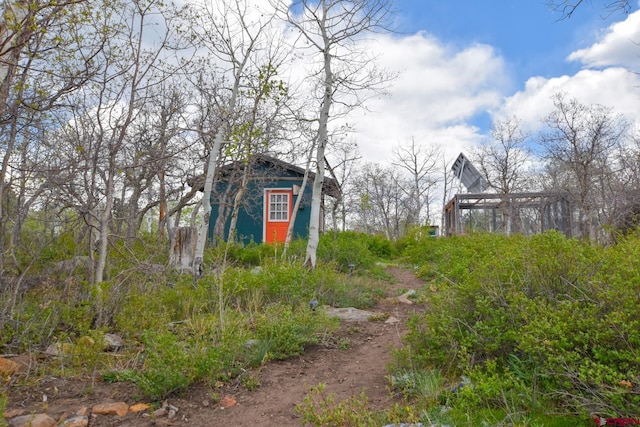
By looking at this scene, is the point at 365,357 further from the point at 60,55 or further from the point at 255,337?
the point at 60,55

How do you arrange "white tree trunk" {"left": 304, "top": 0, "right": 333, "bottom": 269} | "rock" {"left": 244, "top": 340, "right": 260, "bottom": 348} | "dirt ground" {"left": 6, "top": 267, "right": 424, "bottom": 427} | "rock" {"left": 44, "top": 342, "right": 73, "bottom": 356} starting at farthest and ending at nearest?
"white tree trunk" {"left": 304, "top": 0, "right": 333, "bottom": 269}
"rock" {"left": 244, "top": 340, "right": 260, "bottom": 348}
"rock" {"left": 44, "top": 342, "right": 73, "bottom": 356}
"dirt ground" {"left": 6, "top": 267, "right": 424, "bottom": 427}

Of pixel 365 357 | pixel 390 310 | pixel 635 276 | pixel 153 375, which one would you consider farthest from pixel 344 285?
pixel 635 276

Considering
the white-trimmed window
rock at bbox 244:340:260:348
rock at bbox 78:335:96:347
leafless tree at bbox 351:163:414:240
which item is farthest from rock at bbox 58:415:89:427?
leafless tree at bbox 351:163:414:240

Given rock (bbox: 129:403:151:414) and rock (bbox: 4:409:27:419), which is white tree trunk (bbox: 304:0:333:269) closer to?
rock (bbox: 129:403:151:414)

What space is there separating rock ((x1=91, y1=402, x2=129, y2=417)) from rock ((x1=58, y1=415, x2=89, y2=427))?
4.5 inches

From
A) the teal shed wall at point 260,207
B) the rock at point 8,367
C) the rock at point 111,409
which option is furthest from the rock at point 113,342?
the teal shed wall at point 260,207

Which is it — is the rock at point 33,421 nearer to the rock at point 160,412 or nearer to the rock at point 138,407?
the rock at point 138,407

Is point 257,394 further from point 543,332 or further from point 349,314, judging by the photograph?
point 349,314

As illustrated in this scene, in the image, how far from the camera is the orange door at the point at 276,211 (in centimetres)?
1712

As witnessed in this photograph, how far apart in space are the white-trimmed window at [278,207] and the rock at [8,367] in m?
13.7

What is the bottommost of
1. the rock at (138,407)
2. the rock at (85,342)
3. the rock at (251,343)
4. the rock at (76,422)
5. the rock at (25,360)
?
the rock at (138,407)

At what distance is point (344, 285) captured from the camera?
7.10 m

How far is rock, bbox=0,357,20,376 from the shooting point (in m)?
3.37

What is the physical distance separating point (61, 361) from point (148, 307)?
1.24 meters
